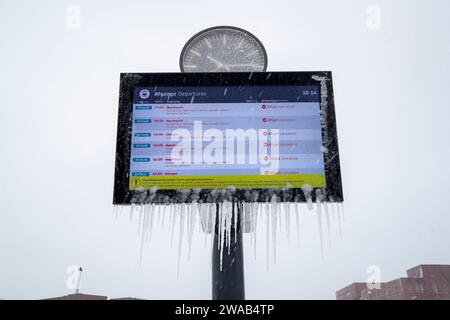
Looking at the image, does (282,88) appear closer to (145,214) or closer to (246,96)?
(246,96)

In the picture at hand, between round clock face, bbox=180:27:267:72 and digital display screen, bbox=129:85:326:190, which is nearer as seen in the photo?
digital display screen, bbox=129:85:326:190

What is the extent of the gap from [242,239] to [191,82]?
1210 mm

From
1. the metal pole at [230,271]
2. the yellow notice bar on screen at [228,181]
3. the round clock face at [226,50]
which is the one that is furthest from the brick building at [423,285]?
the yellow notice bar on screen at [228,181]

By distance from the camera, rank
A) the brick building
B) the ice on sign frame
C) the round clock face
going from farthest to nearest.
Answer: the brick building → the round clock face → the ice on sign frame

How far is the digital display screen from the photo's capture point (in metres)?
2.08

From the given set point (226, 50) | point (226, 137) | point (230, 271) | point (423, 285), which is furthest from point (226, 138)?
point (423, 285)

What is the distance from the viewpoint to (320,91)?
2.26 meters

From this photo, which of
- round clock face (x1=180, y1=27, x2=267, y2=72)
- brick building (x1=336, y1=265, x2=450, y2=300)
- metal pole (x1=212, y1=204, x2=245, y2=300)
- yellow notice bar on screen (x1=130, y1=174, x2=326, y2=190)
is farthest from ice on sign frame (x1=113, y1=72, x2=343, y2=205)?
brick building (x1=336, y1=265, x2=450, y2=300)

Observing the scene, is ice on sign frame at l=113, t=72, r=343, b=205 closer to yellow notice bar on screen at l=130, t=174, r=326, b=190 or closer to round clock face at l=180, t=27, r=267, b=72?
yellow notice bar on screen at l=130, t=174, r=326, b=190

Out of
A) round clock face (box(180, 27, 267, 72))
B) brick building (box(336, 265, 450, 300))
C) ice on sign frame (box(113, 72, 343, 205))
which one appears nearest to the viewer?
ice on sign frame (box(113, 72, 343, 205))

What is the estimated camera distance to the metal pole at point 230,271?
2.06 m

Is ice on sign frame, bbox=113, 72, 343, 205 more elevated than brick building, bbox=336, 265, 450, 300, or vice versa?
ice on sign frame, bbox=113, 72, 343, 205

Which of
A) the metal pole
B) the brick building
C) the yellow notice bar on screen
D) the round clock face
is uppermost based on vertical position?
the round clock face
